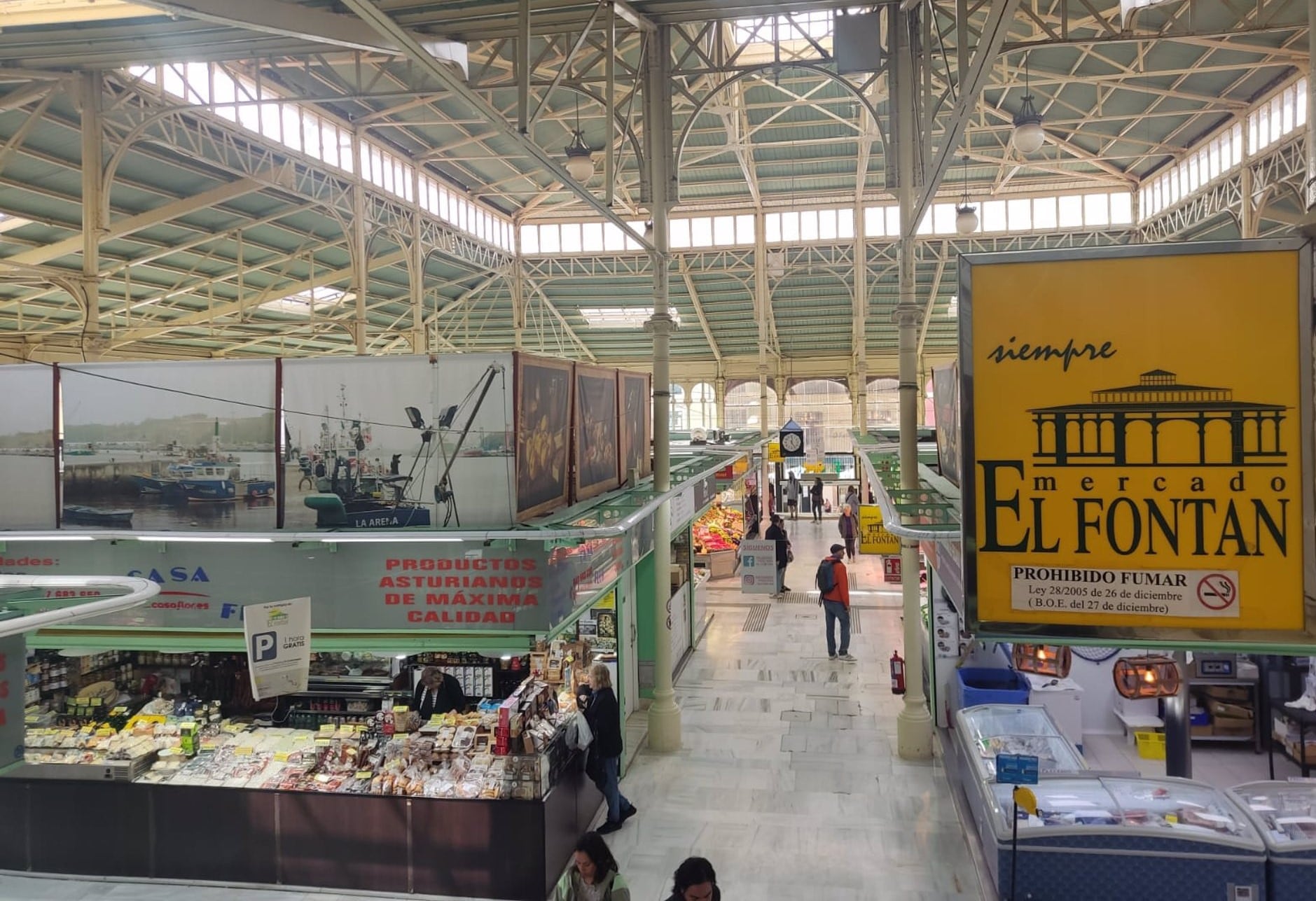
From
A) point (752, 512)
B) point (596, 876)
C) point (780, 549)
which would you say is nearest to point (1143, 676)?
point (596, 876)

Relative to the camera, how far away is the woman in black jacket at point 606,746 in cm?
795

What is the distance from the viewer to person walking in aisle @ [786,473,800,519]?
103 feet

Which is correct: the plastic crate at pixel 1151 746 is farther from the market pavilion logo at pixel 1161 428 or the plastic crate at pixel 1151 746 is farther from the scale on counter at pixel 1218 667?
the market pavilion logo at pixel 1161 428

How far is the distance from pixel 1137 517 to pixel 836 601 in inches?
421

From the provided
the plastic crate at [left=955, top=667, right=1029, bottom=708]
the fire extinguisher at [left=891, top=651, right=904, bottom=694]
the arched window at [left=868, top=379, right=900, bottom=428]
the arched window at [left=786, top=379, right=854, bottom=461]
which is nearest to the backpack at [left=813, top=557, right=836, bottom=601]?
the fire extinguisher at [left=891, top=651, right=904, bottom=694]

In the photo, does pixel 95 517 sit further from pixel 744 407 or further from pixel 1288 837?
pixel 744 407

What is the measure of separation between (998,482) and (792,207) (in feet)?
83.5

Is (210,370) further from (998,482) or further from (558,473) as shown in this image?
(998,482)

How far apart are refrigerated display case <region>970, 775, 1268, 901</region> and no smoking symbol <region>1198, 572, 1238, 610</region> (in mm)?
3202

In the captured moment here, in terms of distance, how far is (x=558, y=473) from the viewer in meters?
8.05

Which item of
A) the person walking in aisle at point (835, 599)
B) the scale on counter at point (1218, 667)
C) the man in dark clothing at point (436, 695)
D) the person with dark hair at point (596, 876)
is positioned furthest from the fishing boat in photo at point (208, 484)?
the scale on counter at point (1218, 667)

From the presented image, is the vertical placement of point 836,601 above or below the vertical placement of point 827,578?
below

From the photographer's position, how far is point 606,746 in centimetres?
795

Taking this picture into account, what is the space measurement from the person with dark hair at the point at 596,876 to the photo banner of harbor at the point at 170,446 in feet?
13.8
